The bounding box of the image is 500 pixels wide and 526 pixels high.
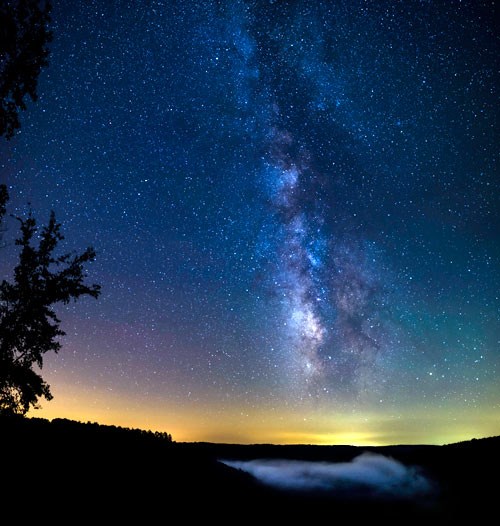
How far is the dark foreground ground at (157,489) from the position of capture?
6.27 meters

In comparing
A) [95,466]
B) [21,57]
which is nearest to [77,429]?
[95,466]

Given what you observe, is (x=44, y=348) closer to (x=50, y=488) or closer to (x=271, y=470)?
(x=50, y=488)

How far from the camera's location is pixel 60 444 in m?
8.50

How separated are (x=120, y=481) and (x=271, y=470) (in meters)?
23.7

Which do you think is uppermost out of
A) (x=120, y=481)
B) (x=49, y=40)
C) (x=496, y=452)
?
(x=49, y=40)

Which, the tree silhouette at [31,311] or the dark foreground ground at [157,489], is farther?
the tree silhouette at [31,311]

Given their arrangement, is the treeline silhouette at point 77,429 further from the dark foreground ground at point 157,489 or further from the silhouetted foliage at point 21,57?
the silhouetted foliage at point 21,57

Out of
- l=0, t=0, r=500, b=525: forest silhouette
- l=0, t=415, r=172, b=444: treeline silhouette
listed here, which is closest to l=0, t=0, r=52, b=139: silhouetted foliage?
l=0, t=0, r=500, b=525: forest silhouette

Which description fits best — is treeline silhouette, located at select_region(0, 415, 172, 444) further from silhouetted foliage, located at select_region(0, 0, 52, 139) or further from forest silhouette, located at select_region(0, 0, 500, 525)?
silhouetted foliage, located at select_region(0, 0, 52, 139)

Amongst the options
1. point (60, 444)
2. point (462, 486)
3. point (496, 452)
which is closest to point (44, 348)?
point (60, 444)

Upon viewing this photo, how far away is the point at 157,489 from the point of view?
9.07 metres

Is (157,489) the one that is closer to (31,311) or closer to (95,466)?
(95,466)

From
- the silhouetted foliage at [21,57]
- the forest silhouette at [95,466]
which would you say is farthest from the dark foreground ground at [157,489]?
the silhouetted foliage at [21,57]

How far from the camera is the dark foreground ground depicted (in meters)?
6.27
